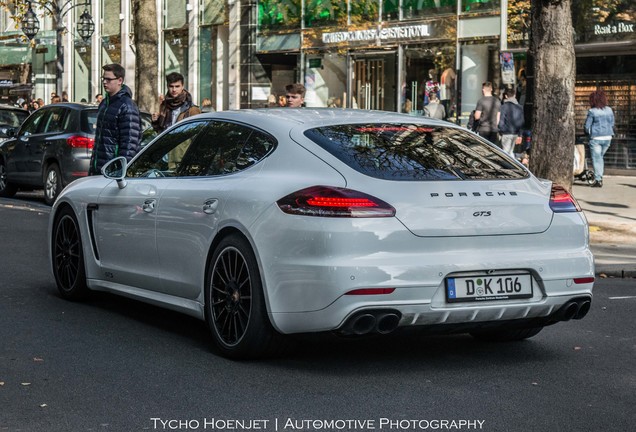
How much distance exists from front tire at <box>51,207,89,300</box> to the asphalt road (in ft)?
0.77

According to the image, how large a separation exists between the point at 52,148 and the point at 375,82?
13962mm

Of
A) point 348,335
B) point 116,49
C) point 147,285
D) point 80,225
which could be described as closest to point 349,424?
point 348,335

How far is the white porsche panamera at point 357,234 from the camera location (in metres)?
6.23

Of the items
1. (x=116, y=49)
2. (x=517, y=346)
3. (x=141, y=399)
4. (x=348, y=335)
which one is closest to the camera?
(x=141, y=399)

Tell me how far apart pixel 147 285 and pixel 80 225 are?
3.74ft

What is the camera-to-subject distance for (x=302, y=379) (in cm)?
631

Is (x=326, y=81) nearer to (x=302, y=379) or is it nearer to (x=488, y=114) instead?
(x=488, y=114)

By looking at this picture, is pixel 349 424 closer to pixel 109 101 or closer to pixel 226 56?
pixel 109 101

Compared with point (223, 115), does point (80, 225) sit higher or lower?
lower

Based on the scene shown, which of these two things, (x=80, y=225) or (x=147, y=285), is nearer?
(x=147, y=285)

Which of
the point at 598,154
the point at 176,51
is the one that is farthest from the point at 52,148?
the point at 176,51

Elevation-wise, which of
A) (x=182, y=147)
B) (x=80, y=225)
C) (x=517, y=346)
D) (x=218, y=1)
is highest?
(x=218, y=1)

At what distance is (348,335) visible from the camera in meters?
6.30

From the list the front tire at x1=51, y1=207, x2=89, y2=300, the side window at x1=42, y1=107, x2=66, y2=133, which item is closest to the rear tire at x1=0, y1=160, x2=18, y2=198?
the side window at x1=42, y1=107, x2=66, y2=133
